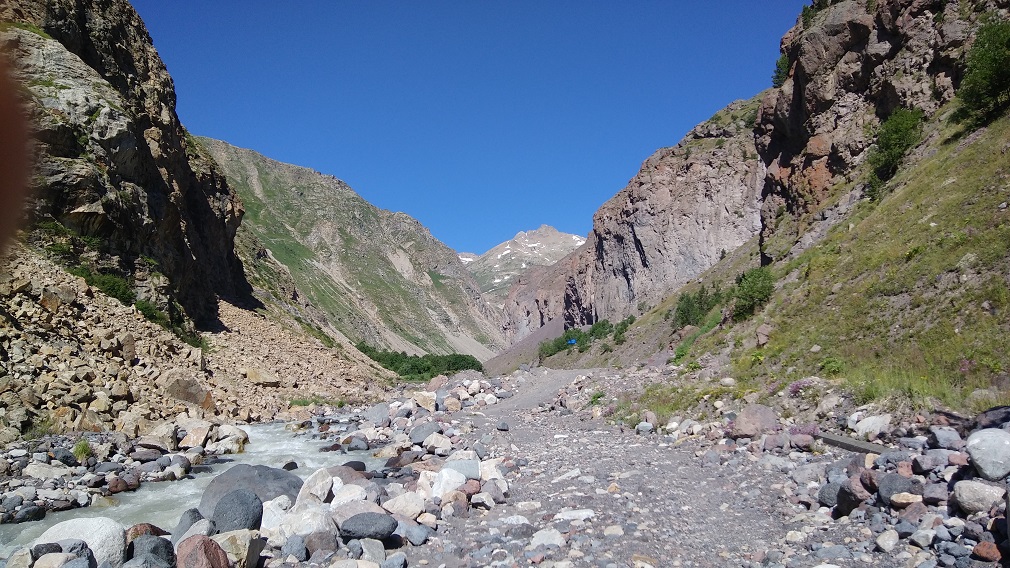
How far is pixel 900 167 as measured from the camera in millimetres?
20781

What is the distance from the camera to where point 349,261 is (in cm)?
14312

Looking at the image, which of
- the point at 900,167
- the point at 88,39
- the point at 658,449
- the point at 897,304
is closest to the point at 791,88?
the point at 900,167

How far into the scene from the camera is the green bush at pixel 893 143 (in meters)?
21.3

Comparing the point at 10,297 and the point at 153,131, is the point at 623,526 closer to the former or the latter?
the point at 10,297

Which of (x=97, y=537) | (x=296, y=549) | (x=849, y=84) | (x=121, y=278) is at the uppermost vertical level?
(x=849, y=84)

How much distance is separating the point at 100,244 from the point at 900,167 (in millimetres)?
34030

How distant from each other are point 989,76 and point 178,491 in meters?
25.7

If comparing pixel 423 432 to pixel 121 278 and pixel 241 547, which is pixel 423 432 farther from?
pixel 121 278

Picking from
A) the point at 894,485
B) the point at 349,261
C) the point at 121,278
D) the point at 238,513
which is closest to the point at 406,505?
the point at 238,513

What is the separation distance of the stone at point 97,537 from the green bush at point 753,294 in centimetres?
1982

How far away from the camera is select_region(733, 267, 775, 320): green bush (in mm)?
20703

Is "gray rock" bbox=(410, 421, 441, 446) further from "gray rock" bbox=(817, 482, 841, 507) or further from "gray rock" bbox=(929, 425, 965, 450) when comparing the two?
"gray rock" bbox=(929, 425, 965, 450)

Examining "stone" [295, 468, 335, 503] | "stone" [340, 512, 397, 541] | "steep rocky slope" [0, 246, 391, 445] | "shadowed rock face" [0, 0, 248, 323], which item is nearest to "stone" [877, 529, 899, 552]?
"stone" [340, 512, 397, 541]

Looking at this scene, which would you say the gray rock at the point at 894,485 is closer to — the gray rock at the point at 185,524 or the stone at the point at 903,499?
the stone at the point at 903,499
